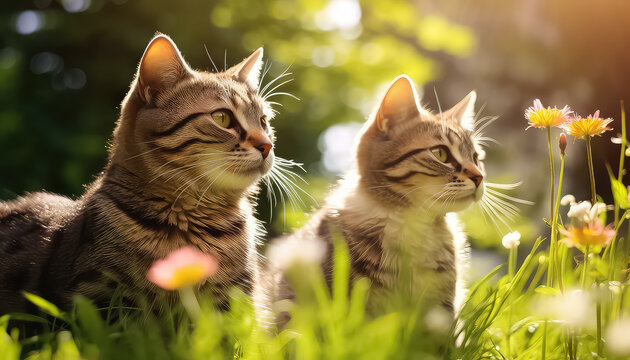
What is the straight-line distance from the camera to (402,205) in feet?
6.91

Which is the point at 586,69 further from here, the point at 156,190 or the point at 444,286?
the point at 156,190

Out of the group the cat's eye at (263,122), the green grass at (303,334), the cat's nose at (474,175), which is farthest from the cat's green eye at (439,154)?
the cat's eye at (263,122)

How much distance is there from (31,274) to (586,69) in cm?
404

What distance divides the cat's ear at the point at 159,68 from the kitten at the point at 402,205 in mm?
709

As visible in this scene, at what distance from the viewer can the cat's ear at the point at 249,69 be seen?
7.36ft

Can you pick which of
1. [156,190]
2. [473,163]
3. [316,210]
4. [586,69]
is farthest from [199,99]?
[586,69]

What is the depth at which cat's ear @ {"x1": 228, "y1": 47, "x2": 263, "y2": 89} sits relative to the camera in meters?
2.24

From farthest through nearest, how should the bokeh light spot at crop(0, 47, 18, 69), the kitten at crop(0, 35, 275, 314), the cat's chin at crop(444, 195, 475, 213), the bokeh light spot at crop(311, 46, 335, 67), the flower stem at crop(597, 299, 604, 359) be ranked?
the bokeh light spot at crop(311, 46, 335, 67) < the bokeh light spot at crop(0, 47, 18, 69) < the cat's chin at crop(444, 195, 475, 213) < the kitten at crop(0, 35, 275, 314) < the flower stem at crop(597, 299, 604, 359)

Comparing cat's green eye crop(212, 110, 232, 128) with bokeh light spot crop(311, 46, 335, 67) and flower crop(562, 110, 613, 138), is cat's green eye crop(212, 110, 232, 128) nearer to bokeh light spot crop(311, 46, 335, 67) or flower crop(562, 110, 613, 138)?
flower crop(562, 110, 613, 138)

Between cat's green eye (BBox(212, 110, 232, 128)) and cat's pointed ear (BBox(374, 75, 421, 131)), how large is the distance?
0.67 metres

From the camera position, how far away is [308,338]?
118cm

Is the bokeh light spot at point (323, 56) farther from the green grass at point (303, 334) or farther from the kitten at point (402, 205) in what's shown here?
the green grass at point (303, 334)

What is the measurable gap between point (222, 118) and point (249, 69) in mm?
441

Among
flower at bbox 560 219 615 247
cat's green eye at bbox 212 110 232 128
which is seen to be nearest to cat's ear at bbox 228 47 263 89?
cat's green eye at bbox 212 110 232 128
